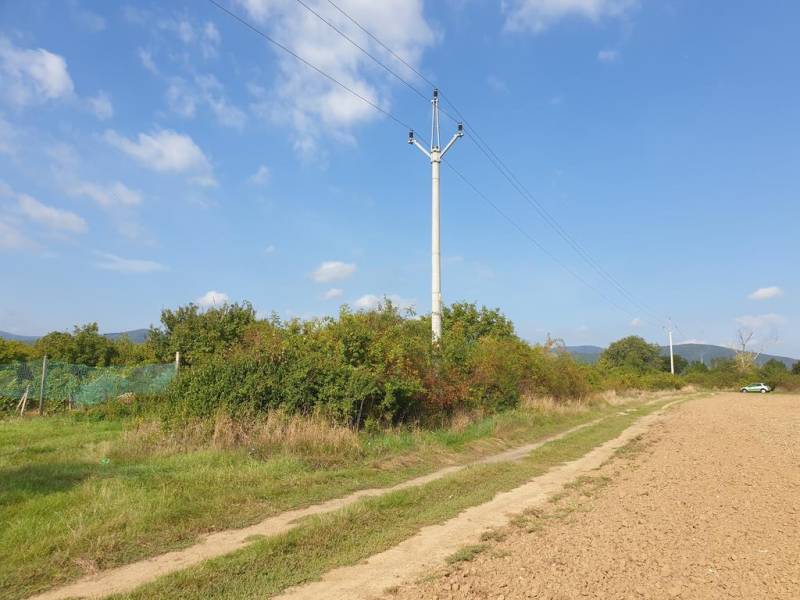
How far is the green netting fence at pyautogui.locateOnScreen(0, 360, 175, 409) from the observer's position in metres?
15.9

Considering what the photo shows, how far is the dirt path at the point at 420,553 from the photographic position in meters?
4.80

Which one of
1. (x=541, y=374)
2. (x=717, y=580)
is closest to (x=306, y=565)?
(x=717, y=580)

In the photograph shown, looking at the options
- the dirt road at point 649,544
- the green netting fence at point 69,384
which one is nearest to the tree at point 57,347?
the green netting fence at point 69,384

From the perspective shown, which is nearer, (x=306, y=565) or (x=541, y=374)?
(x=306, y=565)

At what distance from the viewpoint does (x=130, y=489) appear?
7555mm

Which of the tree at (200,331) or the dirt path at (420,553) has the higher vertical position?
the tree at (200,331)

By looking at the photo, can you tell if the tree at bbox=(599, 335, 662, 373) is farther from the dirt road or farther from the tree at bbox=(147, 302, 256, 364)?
the dirt road

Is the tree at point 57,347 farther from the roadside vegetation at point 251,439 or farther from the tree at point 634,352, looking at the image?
the tree at point 634,352

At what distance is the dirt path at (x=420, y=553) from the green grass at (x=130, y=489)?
2106 mm

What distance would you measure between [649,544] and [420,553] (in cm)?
251

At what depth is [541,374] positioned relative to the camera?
27875 millimetres

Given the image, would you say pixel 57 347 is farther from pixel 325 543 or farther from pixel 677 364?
pixel 677 364

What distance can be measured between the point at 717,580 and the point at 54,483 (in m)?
8.27

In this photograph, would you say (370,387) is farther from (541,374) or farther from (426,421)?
(541,374)
